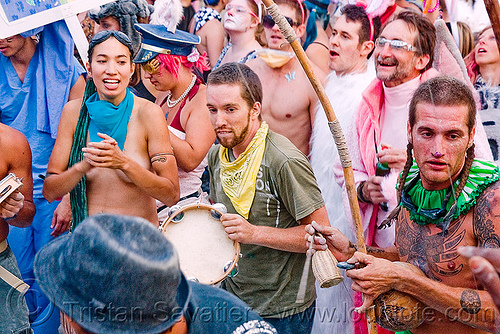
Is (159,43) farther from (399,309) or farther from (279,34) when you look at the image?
(399,309)

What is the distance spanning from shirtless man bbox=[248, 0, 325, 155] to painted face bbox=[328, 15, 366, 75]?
9.8 inches

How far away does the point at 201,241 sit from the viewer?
11.3ft

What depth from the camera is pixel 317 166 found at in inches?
178

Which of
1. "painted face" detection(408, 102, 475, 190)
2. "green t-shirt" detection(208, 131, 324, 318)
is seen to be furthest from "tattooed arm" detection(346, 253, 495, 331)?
"green t-shirt" detection(208, 131, 324, 318)

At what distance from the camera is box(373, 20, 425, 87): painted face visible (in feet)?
12.8

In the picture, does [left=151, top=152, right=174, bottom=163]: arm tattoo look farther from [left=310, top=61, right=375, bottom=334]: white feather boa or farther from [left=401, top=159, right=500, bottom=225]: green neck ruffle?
[left=401, top=159, right=500, bottom=225]: green neck ruffle

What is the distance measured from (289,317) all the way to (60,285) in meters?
1.87

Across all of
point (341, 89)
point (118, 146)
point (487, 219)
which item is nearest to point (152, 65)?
point (118, 146)

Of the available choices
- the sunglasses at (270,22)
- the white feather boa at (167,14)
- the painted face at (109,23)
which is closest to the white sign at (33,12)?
the painted face at (109,23)

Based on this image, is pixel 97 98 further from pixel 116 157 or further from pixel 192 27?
pixel 192 27

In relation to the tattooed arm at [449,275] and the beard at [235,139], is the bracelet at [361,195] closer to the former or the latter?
the beard at [235,139]

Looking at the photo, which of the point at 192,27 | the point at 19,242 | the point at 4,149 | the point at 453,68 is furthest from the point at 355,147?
the point at 192,27

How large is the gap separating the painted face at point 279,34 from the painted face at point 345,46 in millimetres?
447

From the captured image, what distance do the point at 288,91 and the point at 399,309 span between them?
2.39 metres
